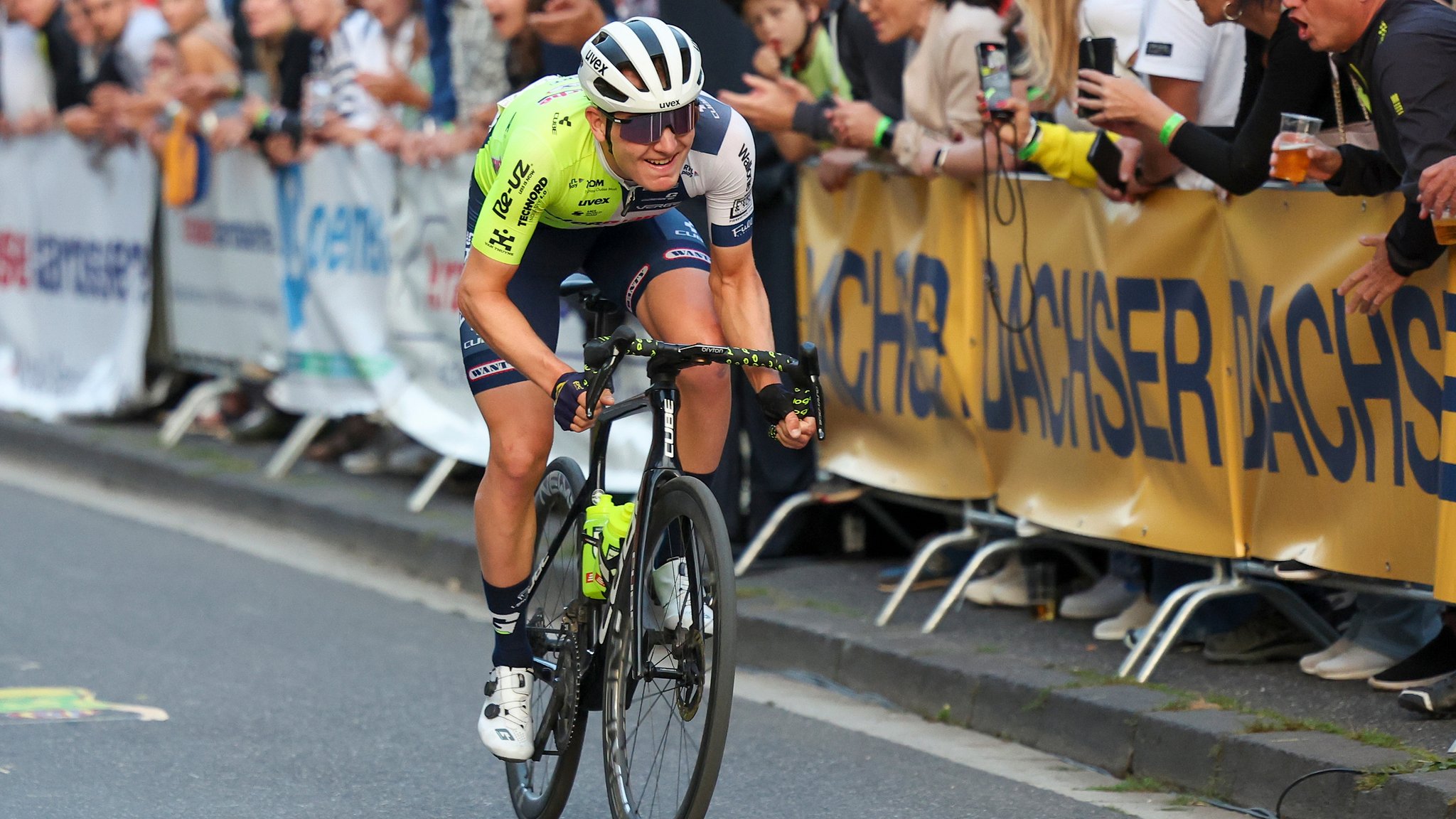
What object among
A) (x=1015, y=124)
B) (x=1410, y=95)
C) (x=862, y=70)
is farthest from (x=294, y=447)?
(x=1410, y=95)

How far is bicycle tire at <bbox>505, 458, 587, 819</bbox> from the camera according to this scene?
5.29 metres

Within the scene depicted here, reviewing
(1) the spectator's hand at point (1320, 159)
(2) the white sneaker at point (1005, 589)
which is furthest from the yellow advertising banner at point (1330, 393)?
(2) the white sneaker at point (1005, 589)

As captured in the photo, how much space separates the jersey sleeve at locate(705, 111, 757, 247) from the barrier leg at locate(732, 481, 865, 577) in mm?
3158

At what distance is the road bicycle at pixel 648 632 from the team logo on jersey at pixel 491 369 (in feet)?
0.83

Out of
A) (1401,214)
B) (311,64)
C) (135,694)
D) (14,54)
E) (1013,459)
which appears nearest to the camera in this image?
(1401,214)

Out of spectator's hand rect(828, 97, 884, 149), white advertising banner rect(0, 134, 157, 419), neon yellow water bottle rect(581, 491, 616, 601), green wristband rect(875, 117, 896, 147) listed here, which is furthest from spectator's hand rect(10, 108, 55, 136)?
neon yellow water bottle rect(581, 491, 616, 601)

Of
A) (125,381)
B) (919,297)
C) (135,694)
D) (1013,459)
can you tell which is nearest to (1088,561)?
(1013,459)

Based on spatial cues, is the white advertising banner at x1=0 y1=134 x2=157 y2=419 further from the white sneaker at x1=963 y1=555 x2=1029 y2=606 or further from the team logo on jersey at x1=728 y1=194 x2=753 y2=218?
the team logo on jersey at x1=728 y1=194 x2=753 y2=218

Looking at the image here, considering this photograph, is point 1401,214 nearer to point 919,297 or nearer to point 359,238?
point 919,297

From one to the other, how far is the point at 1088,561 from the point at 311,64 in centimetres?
587

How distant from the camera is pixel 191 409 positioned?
499 inches

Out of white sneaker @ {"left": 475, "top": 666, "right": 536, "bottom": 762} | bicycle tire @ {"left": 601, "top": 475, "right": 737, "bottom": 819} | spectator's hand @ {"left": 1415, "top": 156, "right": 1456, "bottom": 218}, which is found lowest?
white sneaker @ {"left": 475, "top": 666, "right": 536, "bottom": 762}

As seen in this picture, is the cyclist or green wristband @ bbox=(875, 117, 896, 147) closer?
the cyclist

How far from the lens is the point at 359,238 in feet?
36.2
